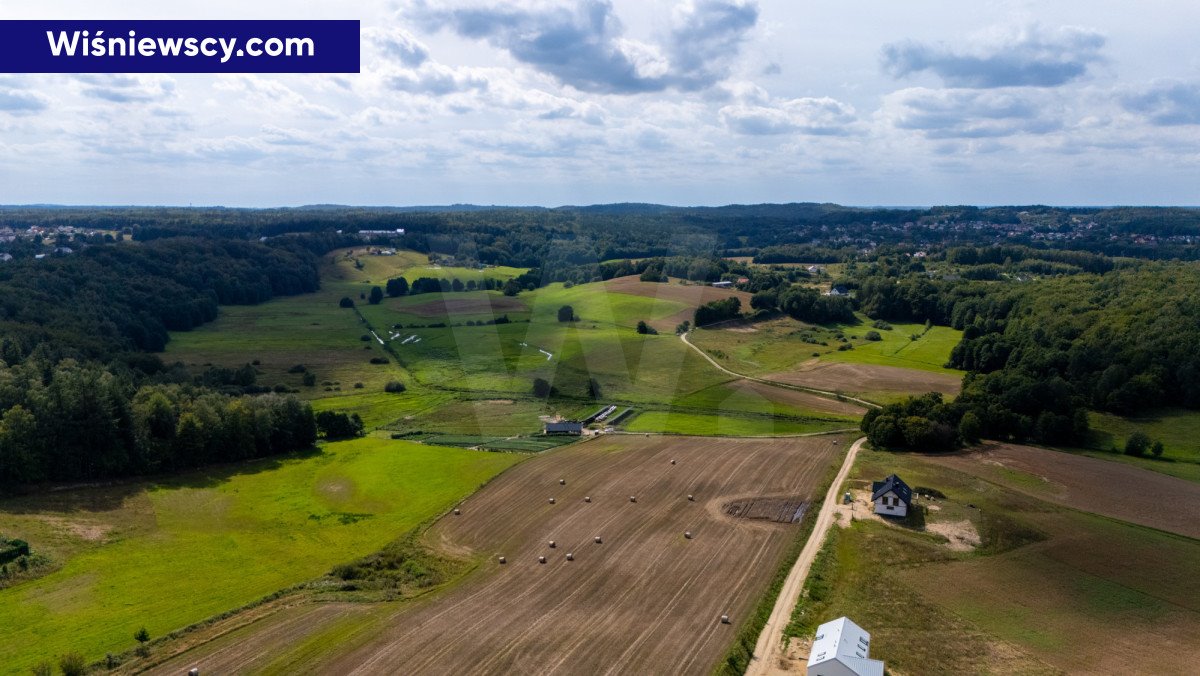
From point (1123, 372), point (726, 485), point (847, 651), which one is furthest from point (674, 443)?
point (1123, 372)

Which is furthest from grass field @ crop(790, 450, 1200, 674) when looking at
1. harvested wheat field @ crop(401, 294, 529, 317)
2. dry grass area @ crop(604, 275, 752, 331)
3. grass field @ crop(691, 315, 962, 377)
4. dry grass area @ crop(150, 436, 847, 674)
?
harvested wheat field @ crop(401, 294, 529, 317)

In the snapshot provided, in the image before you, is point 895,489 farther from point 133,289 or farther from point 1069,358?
point 133,289

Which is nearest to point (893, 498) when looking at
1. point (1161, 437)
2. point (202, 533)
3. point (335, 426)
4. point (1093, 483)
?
point (1093, 483)

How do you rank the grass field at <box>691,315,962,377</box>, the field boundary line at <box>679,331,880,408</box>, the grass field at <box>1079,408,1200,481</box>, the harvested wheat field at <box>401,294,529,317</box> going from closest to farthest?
the grass field at <box>1079,408,1200,481</box> < the field boundary line at <box>679,331,880,408</box> < the grass field at <box>691,315,962,377</box> < the harvested wheat field at <box>401,294,529,317</box>

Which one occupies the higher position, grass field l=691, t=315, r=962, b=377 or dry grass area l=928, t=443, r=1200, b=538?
grass field l=691, t=315, r=962, b=377

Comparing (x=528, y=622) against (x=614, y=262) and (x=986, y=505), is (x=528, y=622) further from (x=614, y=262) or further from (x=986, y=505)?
(x=614, y=262)

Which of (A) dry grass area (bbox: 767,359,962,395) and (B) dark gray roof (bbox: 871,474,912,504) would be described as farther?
(A) dry grass area (bbox: 767,359,962,395)

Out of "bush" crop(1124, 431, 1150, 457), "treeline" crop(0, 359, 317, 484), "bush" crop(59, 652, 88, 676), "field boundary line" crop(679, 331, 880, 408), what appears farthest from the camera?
"field boundary line" crop(679, 331, 880, 408)

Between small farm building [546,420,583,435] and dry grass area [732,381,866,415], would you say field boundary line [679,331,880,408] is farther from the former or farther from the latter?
small farm building [546,420,583,435]
